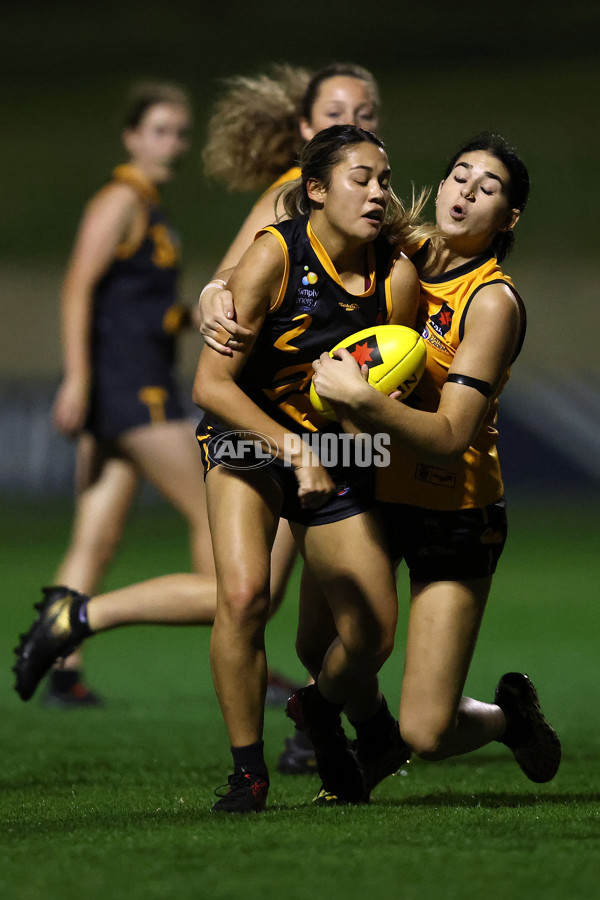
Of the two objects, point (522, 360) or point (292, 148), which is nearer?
point (292, 148)

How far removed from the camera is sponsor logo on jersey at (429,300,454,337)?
4.12 m

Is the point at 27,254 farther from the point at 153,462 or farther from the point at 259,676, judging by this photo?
the point at 259,676

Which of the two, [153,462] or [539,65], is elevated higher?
[539,65]

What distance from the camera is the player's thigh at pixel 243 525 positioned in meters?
3.95

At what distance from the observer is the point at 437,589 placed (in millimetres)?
4227

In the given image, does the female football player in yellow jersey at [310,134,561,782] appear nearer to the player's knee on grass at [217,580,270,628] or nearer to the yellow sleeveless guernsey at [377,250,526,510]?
the yellow sleeveless guernsey at [377,250,526,510]

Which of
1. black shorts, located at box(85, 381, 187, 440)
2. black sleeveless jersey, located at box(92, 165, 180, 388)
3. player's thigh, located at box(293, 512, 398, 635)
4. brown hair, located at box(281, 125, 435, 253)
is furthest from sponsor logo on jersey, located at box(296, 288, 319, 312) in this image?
black sleeveless jersey, located at box(92, 165, 180, 388)

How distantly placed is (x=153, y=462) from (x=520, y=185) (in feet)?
8.92

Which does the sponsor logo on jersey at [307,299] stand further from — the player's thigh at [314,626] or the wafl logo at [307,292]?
the player's thigh at [314,626]

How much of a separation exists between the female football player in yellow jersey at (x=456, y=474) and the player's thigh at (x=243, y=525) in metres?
0.39

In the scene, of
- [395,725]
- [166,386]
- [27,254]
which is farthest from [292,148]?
[27,254]

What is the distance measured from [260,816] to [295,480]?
927mm

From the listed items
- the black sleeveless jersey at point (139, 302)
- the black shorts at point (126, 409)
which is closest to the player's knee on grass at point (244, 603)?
the black shorts at point (126, 409)

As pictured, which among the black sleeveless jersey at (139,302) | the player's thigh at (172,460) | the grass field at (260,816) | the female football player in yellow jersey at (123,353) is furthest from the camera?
the black sleeveless jersey at (139,302)
